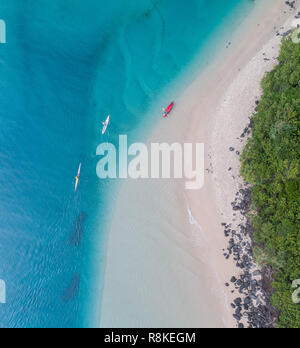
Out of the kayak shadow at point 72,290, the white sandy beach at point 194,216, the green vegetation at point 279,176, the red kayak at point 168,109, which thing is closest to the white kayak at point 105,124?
the white sandy beach at point 194,216

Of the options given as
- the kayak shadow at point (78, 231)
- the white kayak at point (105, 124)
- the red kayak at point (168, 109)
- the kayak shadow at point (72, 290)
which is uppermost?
the red kayak at point (168, 109)

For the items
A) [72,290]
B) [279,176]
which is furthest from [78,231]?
[279,176]

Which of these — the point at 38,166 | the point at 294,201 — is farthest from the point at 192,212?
the point at 38,166

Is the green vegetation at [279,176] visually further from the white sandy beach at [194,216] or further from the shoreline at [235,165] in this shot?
the white sandy beach at [194,216]

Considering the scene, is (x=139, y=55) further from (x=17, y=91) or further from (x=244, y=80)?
(x=17, y=91)

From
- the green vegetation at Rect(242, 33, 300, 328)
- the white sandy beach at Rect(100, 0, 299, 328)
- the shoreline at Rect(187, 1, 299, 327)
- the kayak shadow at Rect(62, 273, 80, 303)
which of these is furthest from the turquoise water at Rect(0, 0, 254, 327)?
the green vegetation at Rect(242, 33, 300, 328)

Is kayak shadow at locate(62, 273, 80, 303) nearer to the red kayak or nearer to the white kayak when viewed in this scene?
the white kayak
